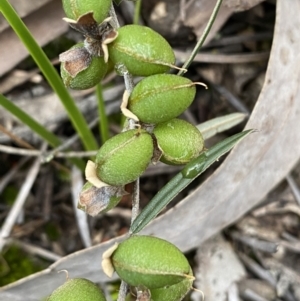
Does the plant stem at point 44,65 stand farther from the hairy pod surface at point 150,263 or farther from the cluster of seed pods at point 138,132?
the hairy pod surface at point 150,263

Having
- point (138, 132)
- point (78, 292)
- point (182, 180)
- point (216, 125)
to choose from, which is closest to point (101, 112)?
point (216, 125)

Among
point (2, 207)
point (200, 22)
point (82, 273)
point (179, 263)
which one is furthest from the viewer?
point (2, 207)

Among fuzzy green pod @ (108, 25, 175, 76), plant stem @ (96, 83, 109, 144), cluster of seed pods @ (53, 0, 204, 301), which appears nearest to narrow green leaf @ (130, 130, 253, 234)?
cluster of seed pods @ (53, 0, 204, 301)

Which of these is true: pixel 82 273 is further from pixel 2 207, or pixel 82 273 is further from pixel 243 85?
pixel 243 85

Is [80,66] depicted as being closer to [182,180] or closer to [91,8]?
[91,8]

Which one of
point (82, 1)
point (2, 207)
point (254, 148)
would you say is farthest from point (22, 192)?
point (82, 1)

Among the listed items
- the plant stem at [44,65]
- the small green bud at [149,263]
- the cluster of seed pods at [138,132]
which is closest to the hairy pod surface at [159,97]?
the cluster of seed pods at [138,132]

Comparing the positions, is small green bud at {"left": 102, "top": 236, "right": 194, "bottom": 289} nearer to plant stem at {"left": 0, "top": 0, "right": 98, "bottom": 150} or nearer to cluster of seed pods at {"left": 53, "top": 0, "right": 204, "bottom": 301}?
cluster of seed pods at {"left": 53, "top": 0, "right": 204, "bottom": 301}
